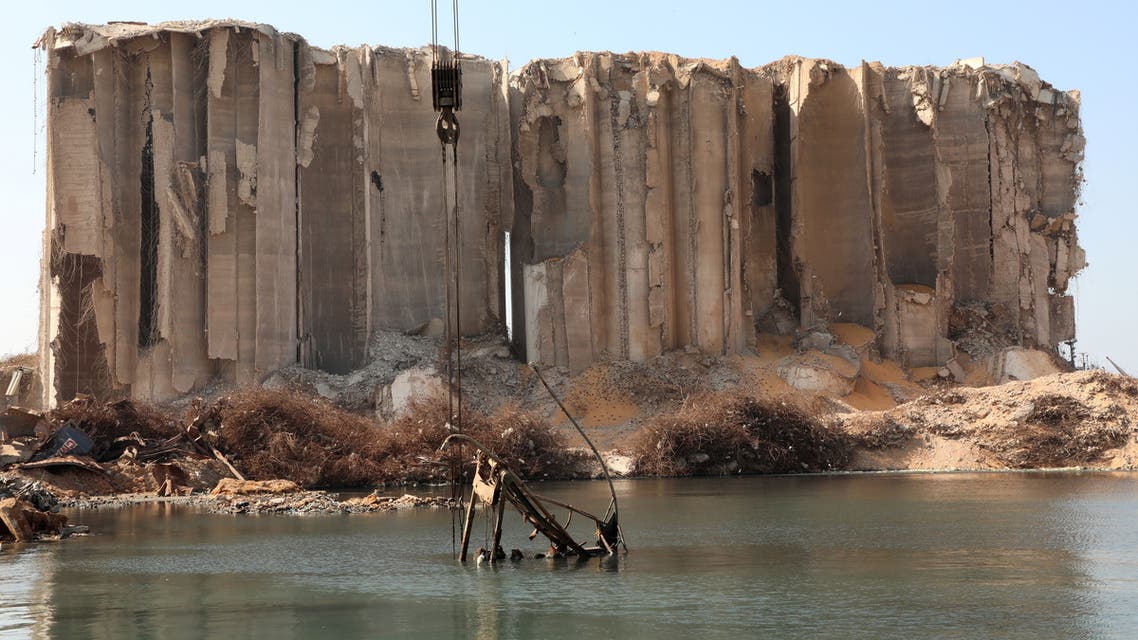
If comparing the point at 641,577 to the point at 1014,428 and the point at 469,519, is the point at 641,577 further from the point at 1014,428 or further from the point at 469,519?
the point at 1014,428

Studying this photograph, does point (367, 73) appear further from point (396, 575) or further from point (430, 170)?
point (396, 575)

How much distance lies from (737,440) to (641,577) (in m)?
18.2

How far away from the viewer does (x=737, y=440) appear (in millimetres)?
34844

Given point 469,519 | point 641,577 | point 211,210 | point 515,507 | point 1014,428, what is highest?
point 211,210

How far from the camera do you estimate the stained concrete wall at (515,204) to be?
39.9 metres

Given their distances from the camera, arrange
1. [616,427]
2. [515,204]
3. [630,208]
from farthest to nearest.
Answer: [515,204] → [630,208] → [616,427]

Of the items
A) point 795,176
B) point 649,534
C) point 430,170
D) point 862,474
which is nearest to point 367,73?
point 430,170

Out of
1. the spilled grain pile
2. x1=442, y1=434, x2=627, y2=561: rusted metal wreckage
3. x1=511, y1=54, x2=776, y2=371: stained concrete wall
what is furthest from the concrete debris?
x1=511, y1=54, x2=776, y2=371: stained concrete wall

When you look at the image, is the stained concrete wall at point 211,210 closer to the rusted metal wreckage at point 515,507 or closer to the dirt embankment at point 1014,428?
the dirt embankment at point 1014,428

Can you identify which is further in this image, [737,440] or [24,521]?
[737,440]

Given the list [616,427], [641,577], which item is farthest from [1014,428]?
[641,577]

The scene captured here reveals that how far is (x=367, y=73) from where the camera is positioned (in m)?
42.8

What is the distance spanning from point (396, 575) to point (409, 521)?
6.56 m

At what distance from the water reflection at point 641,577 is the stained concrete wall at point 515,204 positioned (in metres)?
15.5
